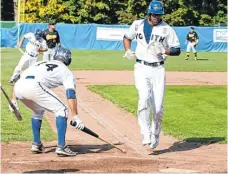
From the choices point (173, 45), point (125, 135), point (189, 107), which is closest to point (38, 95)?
point (173, 45)

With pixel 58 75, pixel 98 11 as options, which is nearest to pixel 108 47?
pixel 98 11

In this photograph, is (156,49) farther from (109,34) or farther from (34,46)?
(109,34)

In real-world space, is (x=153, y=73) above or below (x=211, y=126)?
above

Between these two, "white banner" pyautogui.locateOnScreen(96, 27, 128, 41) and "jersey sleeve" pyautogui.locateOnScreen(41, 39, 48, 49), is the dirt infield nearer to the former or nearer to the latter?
"jersey sleeve" pyautogui.locateOnScreen(41, 39, 48, 49)

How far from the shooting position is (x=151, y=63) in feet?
31.7

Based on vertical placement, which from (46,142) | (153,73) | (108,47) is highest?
(153,73)

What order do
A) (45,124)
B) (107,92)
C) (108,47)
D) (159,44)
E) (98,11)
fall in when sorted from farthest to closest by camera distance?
1. (98,11)
2. (108,47)
3. (107,92)
4. (45,124)
5. (159,44)

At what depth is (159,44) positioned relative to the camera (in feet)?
31.5

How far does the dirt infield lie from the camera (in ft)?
26.5

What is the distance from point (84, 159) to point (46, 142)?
68.1 inches

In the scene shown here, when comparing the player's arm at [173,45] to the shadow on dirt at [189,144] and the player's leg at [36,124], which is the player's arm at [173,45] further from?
the player's leg at [36,124]

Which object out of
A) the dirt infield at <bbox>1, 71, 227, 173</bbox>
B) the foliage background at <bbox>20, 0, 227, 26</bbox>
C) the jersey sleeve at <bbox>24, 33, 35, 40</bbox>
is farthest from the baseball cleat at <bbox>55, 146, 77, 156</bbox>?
the foliage background at <bbox>20, 0, 227, 26</bbox>

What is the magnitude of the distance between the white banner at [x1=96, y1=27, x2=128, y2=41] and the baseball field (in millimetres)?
28945

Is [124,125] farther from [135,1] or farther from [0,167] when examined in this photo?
[135,1]
